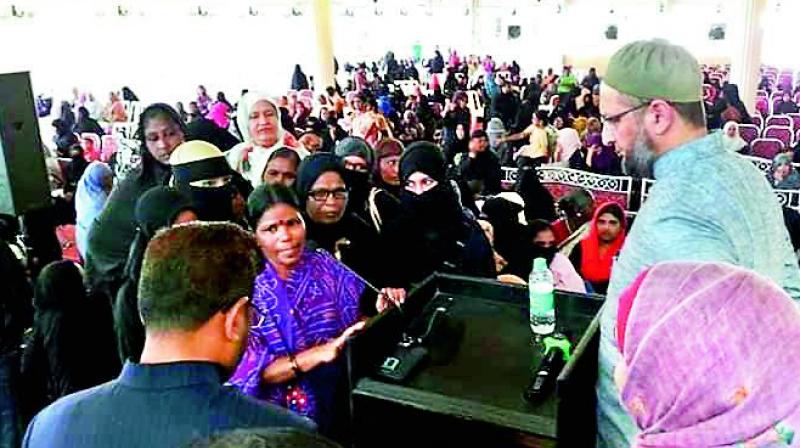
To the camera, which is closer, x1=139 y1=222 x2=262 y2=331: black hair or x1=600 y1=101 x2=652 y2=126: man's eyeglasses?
x1=139 y1=222 x2=262 y2=331: black hair

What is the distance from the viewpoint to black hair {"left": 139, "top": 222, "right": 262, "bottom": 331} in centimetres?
128

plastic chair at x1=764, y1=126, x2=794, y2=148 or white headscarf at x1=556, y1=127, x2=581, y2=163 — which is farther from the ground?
white headscarf at x1=556, y1=127, x2=581, y2=163

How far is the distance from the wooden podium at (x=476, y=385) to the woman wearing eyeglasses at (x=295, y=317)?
22cm

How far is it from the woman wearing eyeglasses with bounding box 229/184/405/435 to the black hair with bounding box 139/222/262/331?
0.54m

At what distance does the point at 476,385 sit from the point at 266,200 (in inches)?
36.1

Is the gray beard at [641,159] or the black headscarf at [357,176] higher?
the gray beard at [641,159]

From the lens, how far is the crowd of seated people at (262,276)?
1137 millimetres

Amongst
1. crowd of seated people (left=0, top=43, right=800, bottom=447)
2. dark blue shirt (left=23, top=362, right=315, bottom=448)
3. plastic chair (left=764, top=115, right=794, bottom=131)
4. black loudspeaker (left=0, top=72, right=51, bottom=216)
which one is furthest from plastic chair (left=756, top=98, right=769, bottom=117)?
dark blue shirt (left=23, top=362, right=315, bottom=448)

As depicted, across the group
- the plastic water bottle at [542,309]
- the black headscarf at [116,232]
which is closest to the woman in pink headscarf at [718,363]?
the plastic water bottle at [542,309]

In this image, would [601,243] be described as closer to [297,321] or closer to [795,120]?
[297,321]

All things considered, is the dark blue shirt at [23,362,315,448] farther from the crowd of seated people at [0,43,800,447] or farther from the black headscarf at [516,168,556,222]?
the black headscarf at [516,168,556,222]

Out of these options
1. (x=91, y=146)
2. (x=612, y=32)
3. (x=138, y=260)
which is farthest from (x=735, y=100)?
(x=612, y=32)

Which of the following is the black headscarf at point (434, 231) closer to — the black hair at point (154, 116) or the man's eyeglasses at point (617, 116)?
the black hair at point (154, 116)

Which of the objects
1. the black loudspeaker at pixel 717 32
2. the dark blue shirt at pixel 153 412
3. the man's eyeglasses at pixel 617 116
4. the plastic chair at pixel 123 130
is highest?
the black loudspeaker at pixel 717 32
